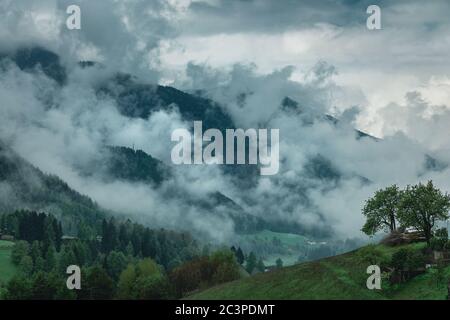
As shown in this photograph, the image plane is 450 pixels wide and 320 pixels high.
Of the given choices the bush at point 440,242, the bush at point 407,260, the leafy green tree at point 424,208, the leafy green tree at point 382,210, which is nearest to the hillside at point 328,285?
the bush at point 407,260

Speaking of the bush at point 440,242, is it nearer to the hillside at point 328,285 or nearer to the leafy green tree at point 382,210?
the hillside at point 328,285

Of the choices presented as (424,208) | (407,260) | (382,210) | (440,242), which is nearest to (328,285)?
→ (407,260)

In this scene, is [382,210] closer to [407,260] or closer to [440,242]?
[440,242]

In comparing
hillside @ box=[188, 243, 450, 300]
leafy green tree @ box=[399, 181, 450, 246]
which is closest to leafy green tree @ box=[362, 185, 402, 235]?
hillside @ box=[188, 243, 450, 300]

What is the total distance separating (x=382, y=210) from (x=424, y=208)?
1844 cm

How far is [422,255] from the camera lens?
148750mm

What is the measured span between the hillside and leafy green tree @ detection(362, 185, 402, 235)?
9460mm

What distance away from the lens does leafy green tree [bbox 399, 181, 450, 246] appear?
156750 mm

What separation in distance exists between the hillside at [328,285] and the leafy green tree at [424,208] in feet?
15.4

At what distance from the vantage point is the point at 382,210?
175m

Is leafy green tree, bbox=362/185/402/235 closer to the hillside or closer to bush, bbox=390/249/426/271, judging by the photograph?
the hillside
